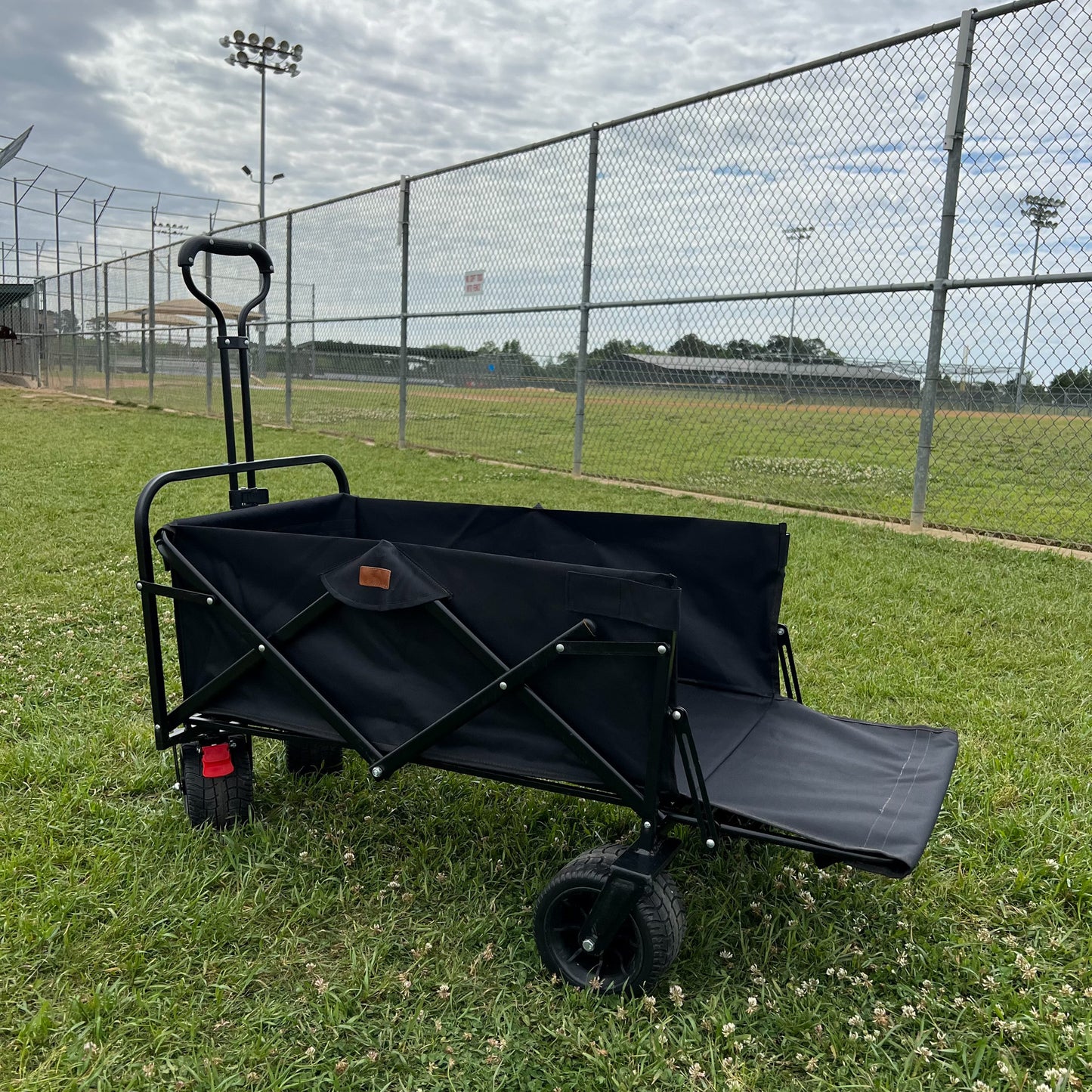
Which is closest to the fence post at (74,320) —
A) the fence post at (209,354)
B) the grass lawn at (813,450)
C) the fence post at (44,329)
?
the fence post at (44,329)

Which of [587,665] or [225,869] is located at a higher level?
[587,665]

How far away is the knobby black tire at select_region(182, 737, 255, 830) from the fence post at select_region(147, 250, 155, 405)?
59.5ft

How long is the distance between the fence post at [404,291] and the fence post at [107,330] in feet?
40.1

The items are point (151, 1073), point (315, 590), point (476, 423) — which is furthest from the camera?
point (476, 423)

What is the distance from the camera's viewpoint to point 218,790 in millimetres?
2521

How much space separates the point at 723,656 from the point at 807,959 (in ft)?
2.69

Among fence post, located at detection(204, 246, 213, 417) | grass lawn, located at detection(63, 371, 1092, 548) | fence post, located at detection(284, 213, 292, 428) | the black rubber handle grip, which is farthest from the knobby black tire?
fence post, located at detection(204, 246, 213, 417)

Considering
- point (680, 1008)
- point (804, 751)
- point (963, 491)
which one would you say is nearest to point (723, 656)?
point (804, 751)

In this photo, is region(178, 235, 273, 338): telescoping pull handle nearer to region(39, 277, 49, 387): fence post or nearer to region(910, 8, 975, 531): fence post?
region(910, 8, 975, 531): fence post

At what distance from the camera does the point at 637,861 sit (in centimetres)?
191

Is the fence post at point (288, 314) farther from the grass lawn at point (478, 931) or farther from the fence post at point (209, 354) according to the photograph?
the grass lawn at point (478, 931)

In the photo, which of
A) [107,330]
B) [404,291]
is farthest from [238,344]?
[107,330]

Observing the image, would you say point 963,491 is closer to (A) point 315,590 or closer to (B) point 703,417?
(B) point 703,417

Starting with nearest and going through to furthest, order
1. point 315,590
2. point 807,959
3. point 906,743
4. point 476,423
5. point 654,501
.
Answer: point 807,959 < point 315,590 < point 906,743 < point 654,501 < point 476,423
